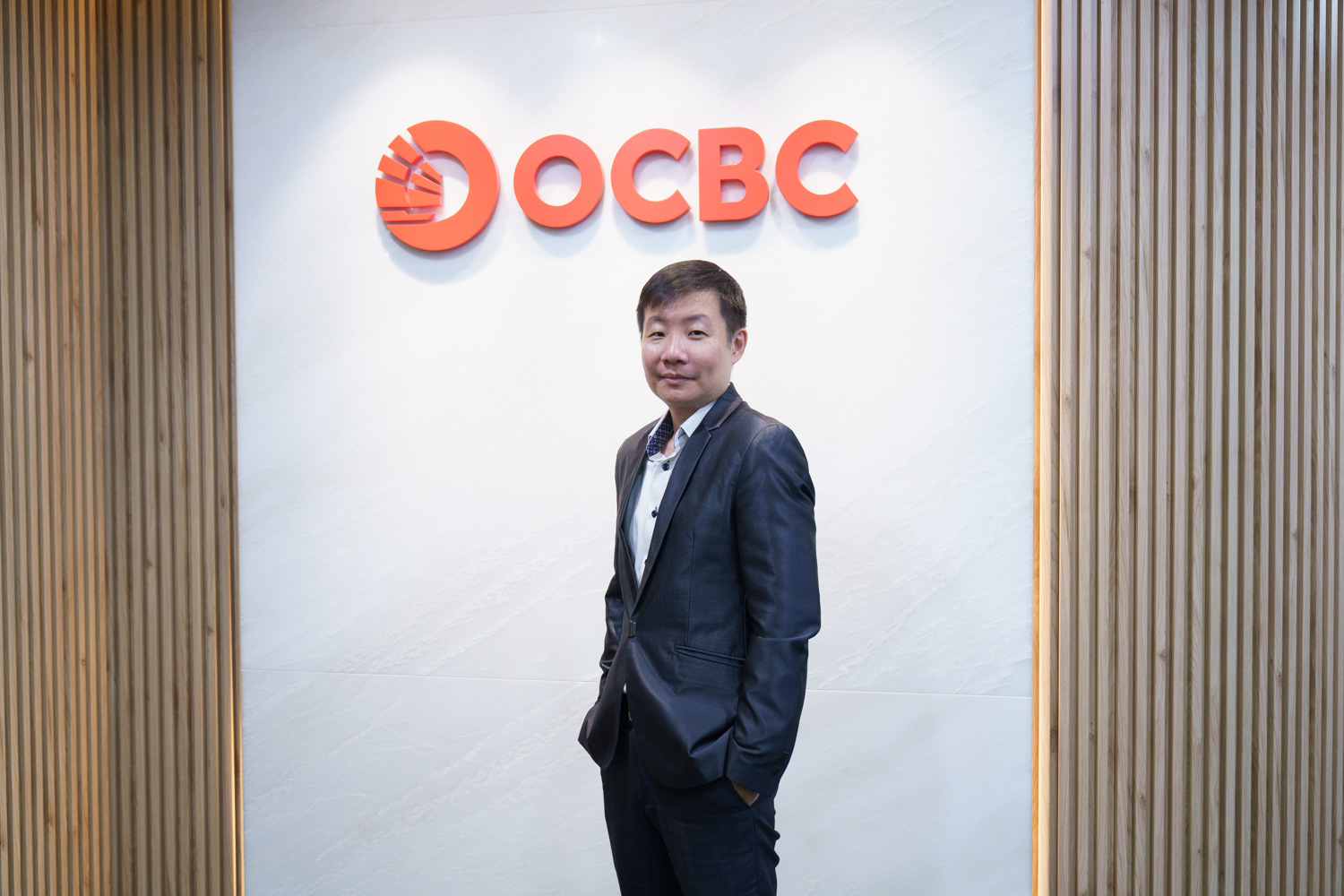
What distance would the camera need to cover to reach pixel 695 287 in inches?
71.4

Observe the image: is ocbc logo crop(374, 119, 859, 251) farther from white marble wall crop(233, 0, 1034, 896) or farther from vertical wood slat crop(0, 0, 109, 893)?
vertical wood slat crop(0, 0, 109, 893)

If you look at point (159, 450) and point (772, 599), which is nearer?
point (772, 599)

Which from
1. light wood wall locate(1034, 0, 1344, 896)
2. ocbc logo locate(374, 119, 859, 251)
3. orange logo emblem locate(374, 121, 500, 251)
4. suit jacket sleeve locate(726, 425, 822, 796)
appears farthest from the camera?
orange logo emblem locate(374, 121, 500, 251)

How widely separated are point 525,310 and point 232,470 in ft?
3.47

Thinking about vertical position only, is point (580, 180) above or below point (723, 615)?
above

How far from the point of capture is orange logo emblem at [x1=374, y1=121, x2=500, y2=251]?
2.71 meters

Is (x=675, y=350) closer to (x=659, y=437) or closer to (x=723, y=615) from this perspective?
(x=659, y=437)

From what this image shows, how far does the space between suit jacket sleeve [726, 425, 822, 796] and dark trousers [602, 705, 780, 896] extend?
0.09 meters

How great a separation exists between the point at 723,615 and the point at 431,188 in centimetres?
169

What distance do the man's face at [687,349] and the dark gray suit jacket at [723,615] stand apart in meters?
0.07

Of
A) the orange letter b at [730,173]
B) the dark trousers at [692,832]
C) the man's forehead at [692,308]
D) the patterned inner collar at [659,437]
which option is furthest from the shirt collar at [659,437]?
the orange letter b at [730,173]

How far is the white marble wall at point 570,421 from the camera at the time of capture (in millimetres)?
2541

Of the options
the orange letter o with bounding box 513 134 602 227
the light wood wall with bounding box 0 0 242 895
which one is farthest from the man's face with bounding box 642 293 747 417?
the light wood wall with bounding box 0 0 242 895

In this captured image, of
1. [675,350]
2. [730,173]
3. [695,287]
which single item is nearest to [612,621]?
[675,350]
